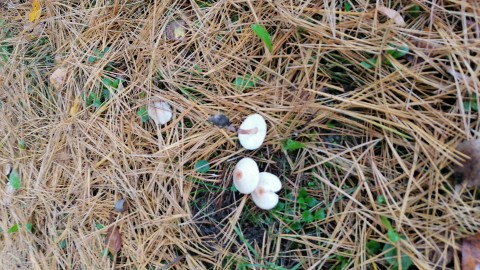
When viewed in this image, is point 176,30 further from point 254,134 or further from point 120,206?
point 120,206

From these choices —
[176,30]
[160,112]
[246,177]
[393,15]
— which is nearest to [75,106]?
[160,112]

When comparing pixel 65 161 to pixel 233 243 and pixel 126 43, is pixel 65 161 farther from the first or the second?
pixel 233 243

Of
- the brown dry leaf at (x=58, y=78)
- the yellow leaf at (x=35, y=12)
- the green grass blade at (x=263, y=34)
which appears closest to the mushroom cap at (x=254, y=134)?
the green grass blade at (x=263, y=34)

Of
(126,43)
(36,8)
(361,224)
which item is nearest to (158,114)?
(126,43)

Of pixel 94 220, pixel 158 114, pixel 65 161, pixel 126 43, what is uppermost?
pixel 126 43

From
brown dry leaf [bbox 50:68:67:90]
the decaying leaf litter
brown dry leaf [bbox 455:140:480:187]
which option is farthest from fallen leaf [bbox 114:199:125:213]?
brown dry leaf [bbox 455:140:480:187]

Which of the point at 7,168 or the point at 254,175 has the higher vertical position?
the point at 254,175

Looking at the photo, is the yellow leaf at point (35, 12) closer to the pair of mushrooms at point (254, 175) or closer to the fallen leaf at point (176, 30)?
the fallen leaf at point (176, 30)
